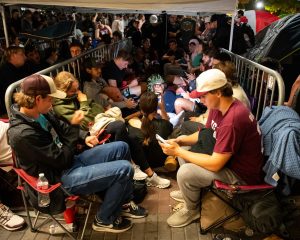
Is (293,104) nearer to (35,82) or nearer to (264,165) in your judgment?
(264,165)

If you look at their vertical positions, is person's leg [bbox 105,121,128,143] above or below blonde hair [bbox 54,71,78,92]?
below

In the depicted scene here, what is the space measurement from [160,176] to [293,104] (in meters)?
1.79

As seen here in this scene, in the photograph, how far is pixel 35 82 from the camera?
2.46 metres

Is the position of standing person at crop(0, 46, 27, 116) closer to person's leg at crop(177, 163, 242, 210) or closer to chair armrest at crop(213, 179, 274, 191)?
person's leg at crop(177, 163, 242, 210)

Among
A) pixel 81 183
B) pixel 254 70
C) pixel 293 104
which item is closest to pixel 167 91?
pixel 254 70

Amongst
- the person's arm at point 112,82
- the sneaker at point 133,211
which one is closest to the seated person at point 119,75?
the person's arm at point 112,82

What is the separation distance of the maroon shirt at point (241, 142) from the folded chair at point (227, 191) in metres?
0.10

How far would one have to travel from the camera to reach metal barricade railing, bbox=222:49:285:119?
3048 millimetres

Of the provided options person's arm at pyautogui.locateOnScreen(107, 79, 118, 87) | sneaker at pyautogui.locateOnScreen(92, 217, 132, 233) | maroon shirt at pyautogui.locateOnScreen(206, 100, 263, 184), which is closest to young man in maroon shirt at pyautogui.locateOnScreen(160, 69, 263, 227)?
maroon shirt at pyautogui.locateOnScreen(206, 100, 263, 184)

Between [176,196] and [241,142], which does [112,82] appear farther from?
[241,142]

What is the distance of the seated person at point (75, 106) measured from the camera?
10.7 feet

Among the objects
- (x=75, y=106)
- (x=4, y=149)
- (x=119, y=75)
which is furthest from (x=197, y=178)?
(x=119, y=75)

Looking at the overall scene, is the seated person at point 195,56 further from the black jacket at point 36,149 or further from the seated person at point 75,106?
the black jacket at point 36,149

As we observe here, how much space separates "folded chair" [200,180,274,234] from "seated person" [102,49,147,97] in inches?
120
